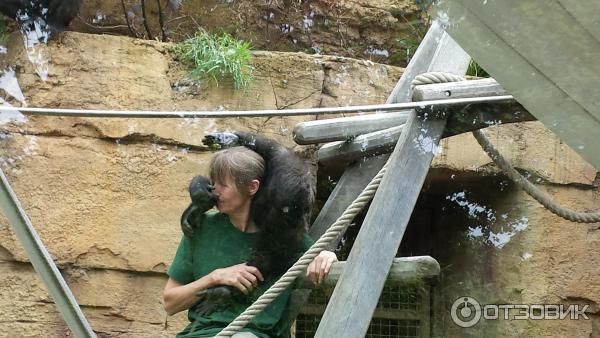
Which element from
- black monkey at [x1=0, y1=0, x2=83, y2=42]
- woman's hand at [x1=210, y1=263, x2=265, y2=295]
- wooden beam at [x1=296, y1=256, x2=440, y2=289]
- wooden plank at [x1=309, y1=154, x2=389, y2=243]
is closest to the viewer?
wooden beam at [x1=296, y1=256, x2=440, y2=289]

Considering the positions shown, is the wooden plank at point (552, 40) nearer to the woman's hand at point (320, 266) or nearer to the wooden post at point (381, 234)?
the wooden post at point (381, 234)

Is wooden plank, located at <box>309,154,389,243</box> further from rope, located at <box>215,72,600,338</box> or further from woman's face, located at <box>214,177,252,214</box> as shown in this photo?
rope, located at <box>215,72,600,338</box>

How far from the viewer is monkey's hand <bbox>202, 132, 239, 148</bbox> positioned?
109 inches

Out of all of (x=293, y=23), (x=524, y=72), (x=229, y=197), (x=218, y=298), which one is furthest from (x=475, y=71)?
(x=524, y=72)

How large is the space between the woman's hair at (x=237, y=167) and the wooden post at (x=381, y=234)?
548mm

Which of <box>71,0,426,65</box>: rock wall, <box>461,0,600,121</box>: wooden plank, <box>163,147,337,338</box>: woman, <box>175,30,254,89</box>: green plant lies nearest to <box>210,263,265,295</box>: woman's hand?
<box>163,147,337,338</box>: woman

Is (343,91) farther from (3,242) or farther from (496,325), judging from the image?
(3,242)

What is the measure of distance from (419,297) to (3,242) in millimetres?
1510

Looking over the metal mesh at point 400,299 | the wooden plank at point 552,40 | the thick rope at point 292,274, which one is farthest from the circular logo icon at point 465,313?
the wooden plank at point 552,40

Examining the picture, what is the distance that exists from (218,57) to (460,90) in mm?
1264

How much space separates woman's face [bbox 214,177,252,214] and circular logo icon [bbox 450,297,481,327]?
965 millimetres

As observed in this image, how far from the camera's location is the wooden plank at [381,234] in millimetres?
2184

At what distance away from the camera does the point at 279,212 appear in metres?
2.63

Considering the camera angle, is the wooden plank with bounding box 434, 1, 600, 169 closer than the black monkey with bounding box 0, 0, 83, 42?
Yes
